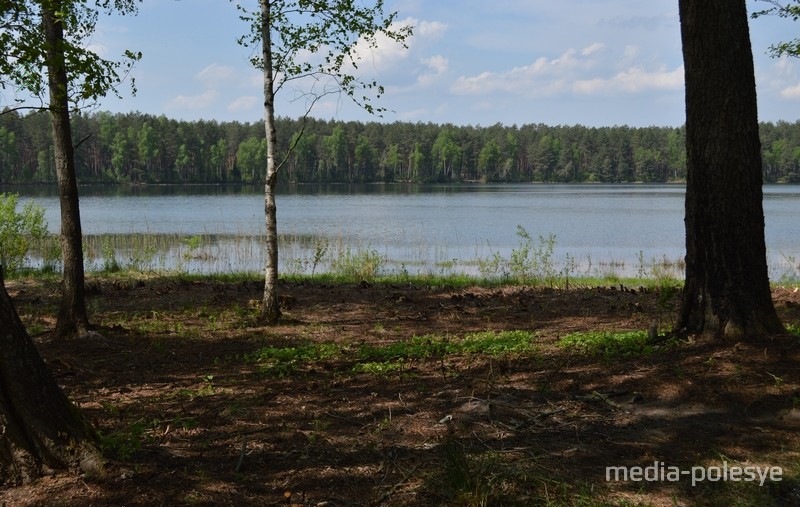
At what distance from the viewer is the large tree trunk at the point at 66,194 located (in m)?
7.25

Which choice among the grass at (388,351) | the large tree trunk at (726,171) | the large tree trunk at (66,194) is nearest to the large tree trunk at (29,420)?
the grass at (388,351)

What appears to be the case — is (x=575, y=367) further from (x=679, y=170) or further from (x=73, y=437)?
(x=679, y=170)

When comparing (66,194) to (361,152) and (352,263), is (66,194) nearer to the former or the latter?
(352,263)

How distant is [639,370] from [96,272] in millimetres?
13310

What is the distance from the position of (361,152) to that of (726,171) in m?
A: 121

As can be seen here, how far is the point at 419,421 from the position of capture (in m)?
4.61

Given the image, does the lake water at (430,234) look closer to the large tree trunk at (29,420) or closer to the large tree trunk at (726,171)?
the large tree trunk at (726,171)

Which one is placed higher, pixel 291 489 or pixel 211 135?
pixel 211 135

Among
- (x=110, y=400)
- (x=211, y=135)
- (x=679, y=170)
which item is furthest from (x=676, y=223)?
(x=679, y=170)

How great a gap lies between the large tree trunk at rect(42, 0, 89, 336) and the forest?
90.7 meters

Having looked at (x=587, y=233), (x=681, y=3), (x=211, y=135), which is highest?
(x=211, y=135)

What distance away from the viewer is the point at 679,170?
465 ft

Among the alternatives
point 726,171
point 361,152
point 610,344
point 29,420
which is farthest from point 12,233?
point 361,152

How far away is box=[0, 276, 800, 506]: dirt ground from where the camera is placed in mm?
Answer: 3482
